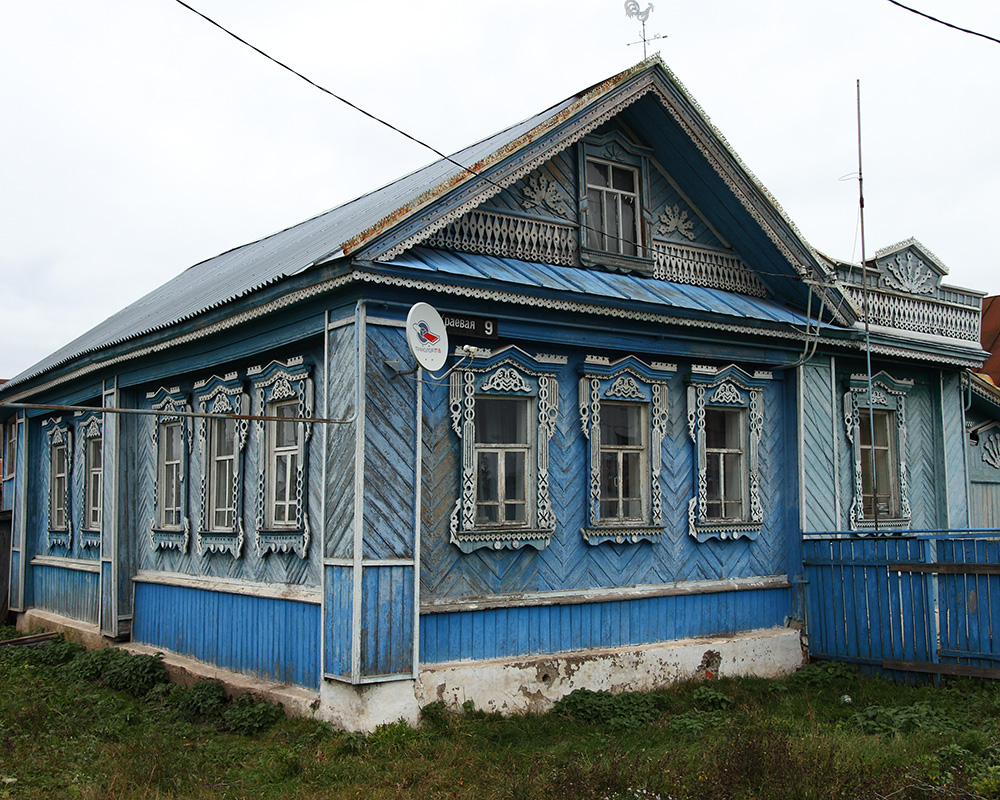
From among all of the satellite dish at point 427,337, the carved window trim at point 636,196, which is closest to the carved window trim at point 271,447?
the satellite dish at point 427,337

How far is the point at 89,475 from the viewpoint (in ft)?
43.5

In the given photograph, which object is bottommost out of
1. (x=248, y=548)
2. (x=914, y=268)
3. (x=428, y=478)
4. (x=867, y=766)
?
(x=867, y=766)

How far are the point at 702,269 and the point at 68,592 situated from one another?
9.12 metres

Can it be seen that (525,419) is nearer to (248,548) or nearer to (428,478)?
(428,478)

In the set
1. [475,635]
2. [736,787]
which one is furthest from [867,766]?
[475,635]

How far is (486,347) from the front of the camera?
8781 millimetres

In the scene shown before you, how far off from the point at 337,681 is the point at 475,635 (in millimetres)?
1267

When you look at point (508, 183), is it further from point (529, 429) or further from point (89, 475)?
point (89, 475)

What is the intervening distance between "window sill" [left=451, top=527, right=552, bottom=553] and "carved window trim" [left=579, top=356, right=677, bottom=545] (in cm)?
58

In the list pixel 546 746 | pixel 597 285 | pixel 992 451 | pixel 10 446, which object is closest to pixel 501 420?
pixel 597 285

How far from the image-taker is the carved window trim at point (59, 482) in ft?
45.4

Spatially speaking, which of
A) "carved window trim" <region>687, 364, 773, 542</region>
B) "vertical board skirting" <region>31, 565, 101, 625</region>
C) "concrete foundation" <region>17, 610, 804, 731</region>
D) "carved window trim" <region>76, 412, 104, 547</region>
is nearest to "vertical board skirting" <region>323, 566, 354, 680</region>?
"concrete foundation" <region>17, 610, 804, 731</region>

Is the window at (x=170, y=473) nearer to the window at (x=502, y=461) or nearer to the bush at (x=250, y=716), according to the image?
the bush at (x=250, y=716)

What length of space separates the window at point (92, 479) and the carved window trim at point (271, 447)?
4457mm
